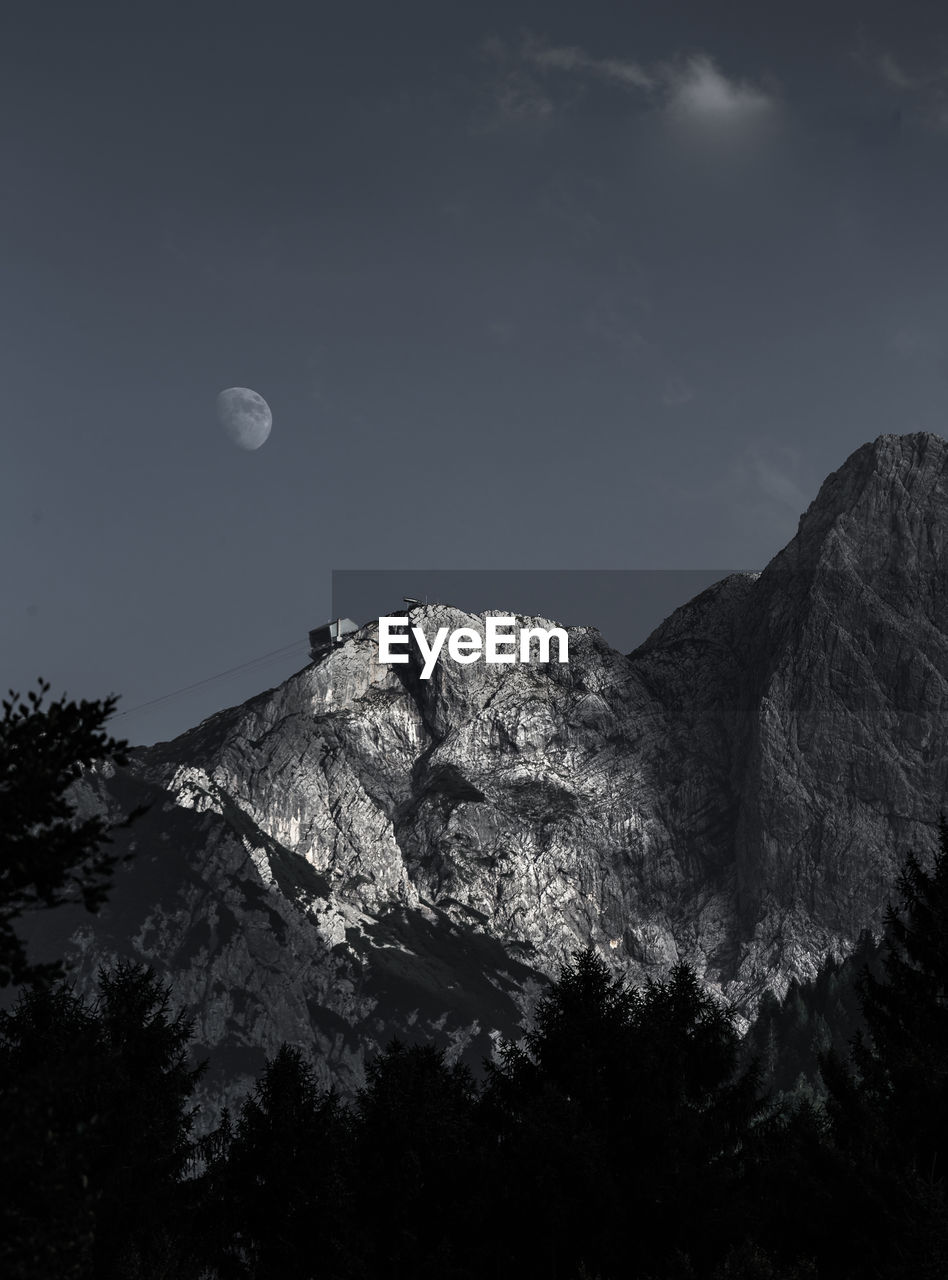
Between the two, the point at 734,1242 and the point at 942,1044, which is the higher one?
the point at 942,1044

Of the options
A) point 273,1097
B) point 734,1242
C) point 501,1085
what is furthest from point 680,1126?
point 273,1097

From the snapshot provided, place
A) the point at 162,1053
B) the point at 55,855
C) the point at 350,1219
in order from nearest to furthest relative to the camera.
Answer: the point at 55,855
the point at 350,1219
the point at 162,1053

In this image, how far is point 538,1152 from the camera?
5097cm

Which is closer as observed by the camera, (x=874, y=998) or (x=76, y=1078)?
(x=76, y=1078)

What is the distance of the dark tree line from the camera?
163 feet

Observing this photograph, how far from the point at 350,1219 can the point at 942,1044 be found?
23236mm

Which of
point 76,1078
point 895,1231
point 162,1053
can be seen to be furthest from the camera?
point 162,1053

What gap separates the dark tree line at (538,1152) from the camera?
1960 inches

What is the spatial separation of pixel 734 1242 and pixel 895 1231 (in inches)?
367

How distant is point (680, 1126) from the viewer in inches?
2147

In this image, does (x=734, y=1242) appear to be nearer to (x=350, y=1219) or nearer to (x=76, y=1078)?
(x=350, y=1219)

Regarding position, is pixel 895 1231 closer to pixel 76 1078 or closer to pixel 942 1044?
pixel 942 1044

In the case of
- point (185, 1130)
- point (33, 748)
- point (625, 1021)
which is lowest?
point (185, 1130)

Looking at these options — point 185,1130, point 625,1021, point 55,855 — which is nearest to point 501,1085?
point 625,1021
